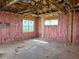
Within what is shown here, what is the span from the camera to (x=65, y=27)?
723cm

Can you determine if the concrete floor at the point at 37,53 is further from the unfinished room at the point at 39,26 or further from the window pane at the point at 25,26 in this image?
the window pane at the point at 25,26

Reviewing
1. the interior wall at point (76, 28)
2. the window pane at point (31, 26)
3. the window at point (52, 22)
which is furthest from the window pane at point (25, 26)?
the interior wall at point (76, 28)

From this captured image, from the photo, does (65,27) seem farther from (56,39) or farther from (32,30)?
(32,30)

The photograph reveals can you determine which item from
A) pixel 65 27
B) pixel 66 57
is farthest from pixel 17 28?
pixel 66 57

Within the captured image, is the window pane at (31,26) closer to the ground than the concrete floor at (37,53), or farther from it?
farther from it

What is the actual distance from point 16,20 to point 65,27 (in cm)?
349

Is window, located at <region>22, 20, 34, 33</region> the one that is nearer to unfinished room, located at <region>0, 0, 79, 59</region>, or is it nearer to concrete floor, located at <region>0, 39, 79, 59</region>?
unfinished room, located at <region>0, 0, 79, 59</region>

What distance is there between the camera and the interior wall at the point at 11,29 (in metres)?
6.71

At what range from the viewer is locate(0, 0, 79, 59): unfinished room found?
5.74m

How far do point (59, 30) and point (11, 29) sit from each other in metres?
3.38

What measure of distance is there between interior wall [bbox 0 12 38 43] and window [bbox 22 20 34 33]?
38cm

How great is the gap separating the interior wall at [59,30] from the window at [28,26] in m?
1.50

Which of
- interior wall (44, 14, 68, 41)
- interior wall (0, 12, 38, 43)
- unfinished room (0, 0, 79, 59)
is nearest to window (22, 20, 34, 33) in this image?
unfinished room (0, 0, 79, 59)

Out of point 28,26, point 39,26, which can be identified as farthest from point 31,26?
point 39,26
